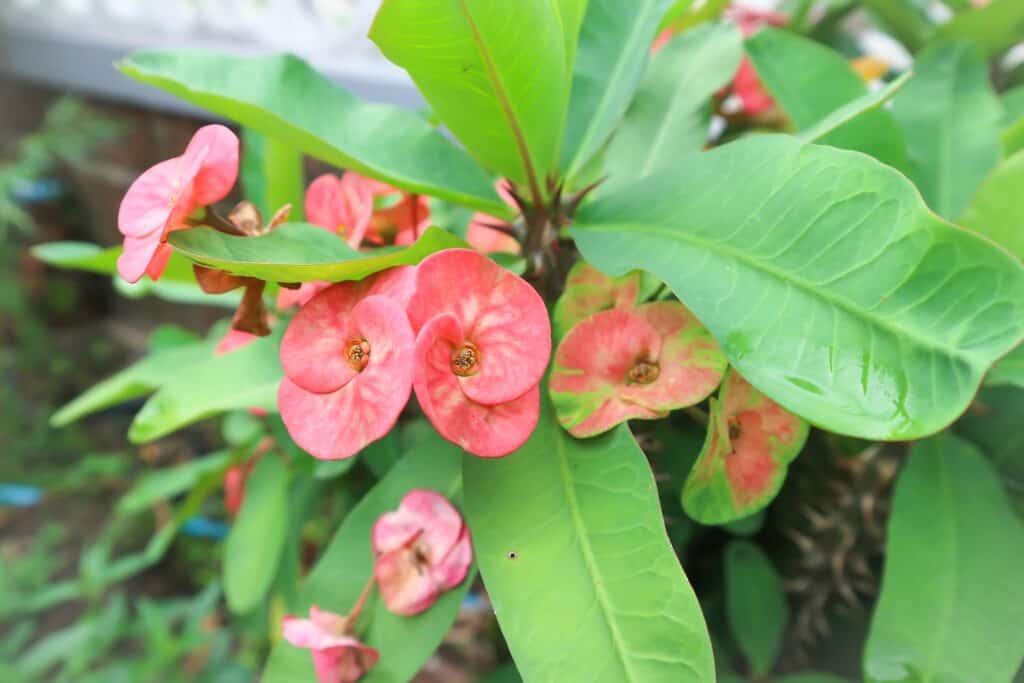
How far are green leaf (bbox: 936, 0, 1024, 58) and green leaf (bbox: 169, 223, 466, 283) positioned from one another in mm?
612

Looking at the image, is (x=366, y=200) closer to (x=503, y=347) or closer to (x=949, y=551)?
(x=503, y=347)

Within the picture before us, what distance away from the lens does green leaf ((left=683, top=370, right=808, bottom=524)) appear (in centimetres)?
45

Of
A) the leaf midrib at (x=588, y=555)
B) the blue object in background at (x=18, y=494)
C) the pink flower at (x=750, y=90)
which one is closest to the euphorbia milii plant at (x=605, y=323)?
the leaf midrib at (x=588, y=555)

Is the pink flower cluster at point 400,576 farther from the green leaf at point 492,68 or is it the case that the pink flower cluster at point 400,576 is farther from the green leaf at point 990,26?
the green leaf at point 990,26

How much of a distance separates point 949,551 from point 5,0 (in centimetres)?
329

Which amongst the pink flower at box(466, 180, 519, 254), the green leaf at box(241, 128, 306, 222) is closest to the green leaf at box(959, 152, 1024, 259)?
the pink flower at box(466, 180, 519, 254)

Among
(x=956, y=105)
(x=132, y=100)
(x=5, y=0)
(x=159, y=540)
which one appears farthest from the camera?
(x=5, y=0)

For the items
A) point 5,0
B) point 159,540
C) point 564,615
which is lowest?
point 5,0

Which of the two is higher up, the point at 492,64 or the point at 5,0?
the point at 492,64

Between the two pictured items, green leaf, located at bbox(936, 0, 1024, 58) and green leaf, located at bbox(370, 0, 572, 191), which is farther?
green leaf, located at bbox(936, 0, 1024, 58)

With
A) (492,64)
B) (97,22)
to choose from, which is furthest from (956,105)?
(97,22)

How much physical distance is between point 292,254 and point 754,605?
0.53m

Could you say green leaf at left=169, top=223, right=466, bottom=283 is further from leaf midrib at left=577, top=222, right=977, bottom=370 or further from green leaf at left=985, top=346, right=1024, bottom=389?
green leaf at left=985, top=346, right=1024, bottom=389

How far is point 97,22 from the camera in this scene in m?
2.41
